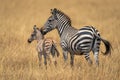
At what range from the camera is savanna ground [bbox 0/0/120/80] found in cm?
1043

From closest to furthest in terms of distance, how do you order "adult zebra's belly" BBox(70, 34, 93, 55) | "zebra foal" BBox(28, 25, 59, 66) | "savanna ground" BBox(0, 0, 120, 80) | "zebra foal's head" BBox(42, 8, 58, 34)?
1. "savanna ground" BBox(0, 0, 120, 80)
2. "adult zebra's belly" BBox(70, 34, 93, 55)
3. "zebra foal" BBox(28, 25, 59, 66)
4. "zebra foal's head" BBox(42, 8, 58, 34)

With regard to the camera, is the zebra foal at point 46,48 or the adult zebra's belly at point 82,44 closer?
the adult zebra's belly at point 82,44

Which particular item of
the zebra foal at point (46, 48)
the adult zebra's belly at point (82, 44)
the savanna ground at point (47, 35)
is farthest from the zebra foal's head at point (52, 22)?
the adult zebra's belly at point (82, 44)

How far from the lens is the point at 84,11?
24016 millimetres

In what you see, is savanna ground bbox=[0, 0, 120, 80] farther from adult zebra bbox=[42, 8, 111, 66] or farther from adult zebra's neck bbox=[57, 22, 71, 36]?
adult zebra's neck bbox=[57, 22, 71, 36]

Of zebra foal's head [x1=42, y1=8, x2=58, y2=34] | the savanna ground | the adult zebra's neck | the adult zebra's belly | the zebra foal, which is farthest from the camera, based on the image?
zebra foal's head [x1=42, y1=8, x2=58, y2=34]

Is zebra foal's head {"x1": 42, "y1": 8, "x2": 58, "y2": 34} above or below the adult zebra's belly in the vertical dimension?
above

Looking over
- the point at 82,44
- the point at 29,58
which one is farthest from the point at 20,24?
Answer: the point at 82,44

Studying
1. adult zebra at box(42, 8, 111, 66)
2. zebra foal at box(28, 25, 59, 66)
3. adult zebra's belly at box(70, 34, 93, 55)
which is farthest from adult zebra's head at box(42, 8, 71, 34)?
adult zebra's belly at box(70, 34, 93, 55)

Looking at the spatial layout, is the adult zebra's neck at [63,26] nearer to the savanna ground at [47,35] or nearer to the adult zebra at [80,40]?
the adult zebra at [80,40]

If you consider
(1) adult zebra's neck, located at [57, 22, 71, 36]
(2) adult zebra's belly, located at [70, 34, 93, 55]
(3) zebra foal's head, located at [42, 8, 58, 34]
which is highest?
(3) zebra foal's head, located at [42, 8, 58, 34]

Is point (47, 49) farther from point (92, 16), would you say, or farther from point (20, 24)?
point (92, 16)

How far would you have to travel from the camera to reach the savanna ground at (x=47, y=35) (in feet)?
34.2

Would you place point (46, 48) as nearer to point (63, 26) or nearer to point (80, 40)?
point (63, 26)
